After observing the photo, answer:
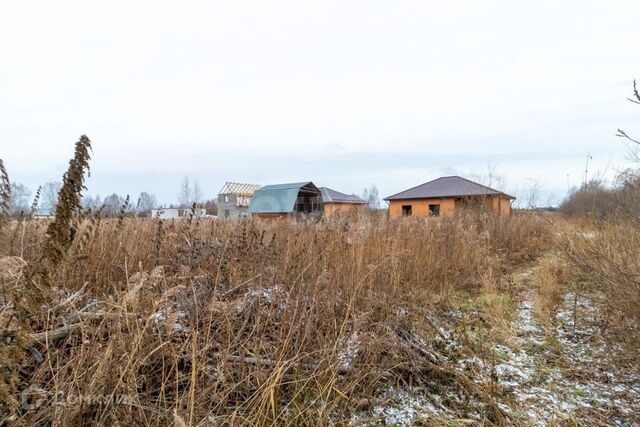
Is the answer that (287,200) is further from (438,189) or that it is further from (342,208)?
(438,189)

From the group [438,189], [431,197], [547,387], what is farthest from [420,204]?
[547,387]

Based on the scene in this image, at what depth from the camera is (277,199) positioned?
61.9ft

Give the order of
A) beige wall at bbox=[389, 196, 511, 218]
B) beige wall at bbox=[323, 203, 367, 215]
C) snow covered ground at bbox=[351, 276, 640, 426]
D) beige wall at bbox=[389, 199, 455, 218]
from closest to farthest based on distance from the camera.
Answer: snow covered ground at bbox=[351, 276, 640, 426] < beige wall at bbox=[323, 203, 367, 215] < beige wall at bbox=[389, 196, 511, 218] < beige wall at bbox=[389, 199, 455, 218]

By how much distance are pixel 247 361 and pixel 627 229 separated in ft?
12.3

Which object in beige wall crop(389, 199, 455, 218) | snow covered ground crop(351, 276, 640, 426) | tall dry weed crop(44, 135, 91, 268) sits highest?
beige wall crop(389, 199, 455, 218)

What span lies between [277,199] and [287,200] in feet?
2.82

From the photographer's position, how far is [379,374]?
1.98 meters

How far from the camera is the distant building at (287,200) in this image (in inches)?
715

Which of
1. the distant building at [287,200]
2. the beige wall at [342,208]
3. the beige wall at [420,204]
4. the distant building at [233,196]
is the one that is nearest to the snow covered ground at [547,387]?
the beige wall at [342,208]

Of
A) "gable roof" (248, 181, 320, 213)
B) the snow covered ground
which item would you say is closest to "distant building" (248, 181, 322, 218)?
"gable roof" (248, 181, 320, 213)

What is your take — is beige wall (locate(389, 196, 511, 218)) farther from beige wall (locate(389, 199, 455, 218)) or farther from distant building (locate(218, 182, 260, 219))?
distant building (locate(218, 182, 260, 219))

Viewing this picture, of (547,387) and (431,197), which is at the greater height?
(431,197)

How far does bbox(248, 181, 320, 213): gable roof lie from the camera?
18.1 m

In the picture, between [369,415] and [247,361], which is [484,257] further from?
[247,361]
